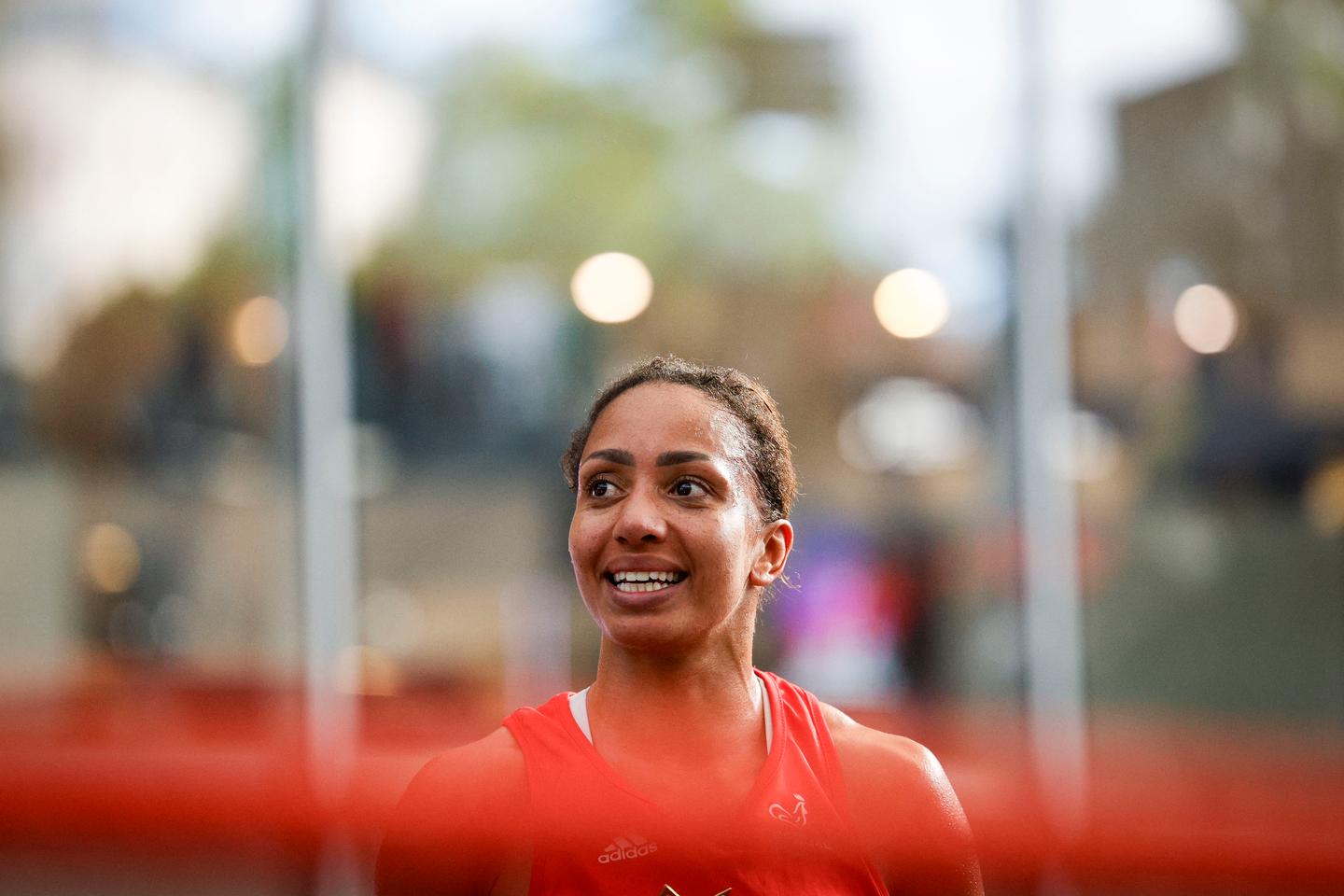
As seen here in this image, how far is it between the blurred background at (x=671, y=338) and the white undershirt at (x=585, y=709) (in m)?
4.41

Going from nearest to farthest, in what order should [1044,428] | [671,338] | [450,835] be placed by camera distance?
[450,835] < [1044,428] < [671,338]

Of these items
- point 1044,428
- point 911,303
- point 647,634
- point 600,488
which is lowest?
point 647,634

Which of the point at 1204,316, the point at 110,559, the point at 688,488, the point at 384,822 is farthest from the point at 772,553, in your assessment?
the point at 110,559

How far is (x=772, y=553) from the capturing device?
3.46 feet

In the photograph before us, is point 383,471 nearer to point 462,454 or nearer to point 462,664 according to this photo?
point 462,454

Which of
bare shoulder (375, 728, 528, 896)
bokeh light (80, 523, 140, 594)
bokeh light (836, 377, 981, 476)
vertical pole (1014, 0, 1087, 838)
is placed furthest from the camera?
bokeh light (80, 523, 140, 594)

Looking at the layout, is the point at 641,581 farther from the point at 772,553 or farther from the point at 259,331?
the point at 259,331

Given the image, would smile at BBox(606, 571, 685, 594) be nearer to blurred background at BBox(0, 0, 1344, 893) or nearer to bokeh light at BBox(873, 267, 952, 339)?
blurred background at BBox(0, 0, 1344, 893)

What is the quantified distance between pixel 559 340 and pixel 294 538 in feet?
4.30

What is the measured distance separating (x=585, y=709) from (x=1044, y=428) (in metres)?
4.88

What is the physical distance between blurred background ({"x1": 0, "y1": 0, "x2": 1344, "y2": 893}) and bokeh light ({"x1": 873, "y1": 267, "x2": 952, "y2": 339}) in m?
0.02

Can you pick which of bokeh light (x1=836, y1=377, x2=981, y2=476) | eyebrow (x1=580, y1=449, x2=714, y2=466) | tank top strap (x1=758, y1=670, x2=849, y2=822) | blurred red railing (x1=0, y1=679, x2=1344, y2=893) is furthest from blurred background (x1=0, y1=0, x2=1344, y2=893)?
eyebrow (x1=580, y1=449, x2=714, y2=466)

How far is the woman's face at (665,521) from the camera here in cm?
98

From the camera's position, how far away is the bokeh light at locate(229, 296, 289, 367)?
568 cm
